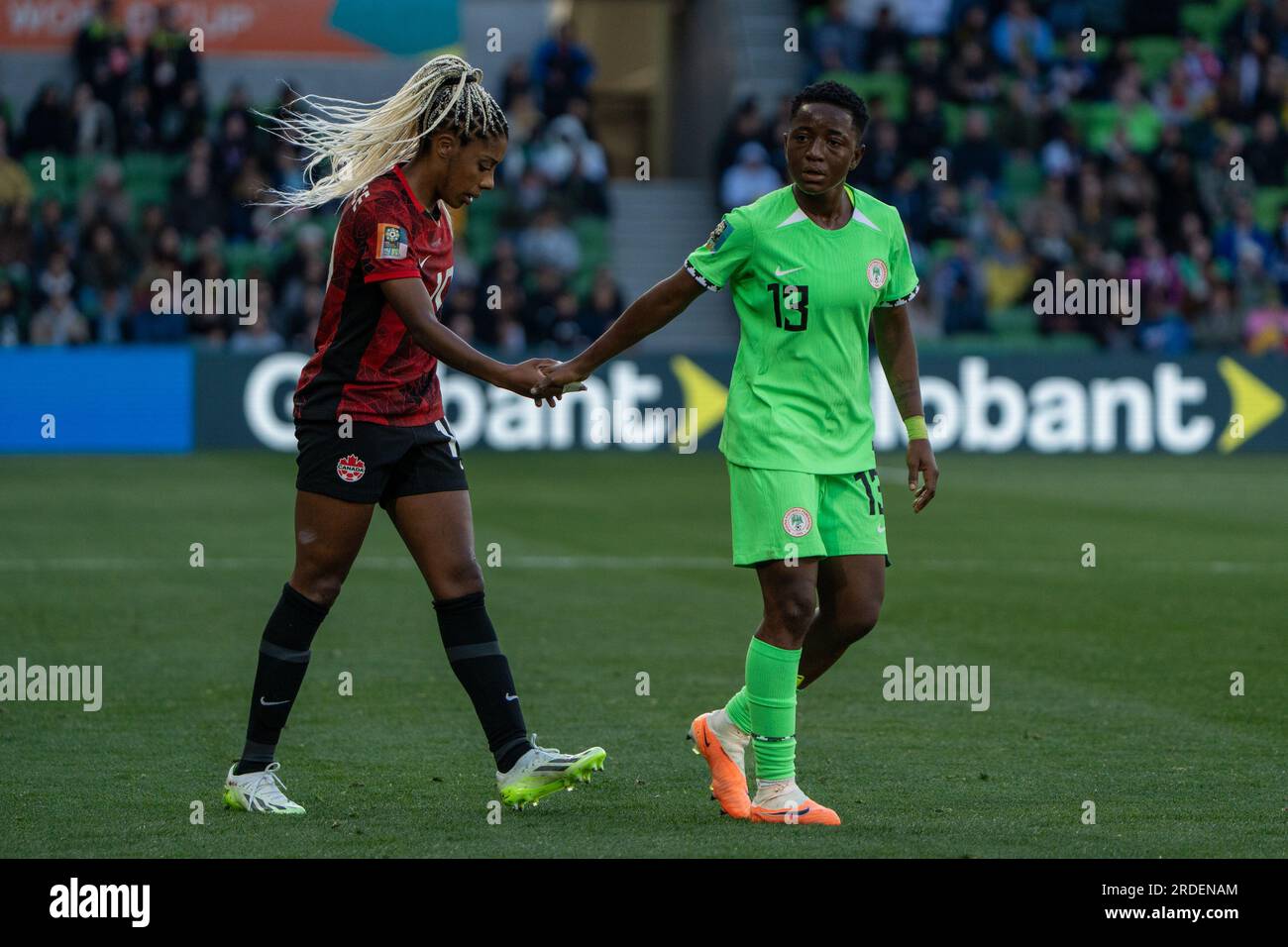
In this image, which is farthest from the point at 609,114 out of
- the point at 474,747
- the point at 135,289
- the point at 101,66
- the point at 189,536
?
the point at 474,747

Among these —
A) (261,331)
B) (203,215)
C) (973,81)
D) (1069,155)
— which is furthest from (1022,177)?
(203,215)

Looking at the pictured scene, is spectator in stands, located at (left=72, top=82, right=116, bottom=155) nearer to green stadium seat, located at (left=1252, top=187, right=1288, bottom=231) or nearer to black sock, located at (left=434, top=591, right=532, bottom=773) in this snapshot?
green stadium seat, located at (left=1252, top=187, right=1288, bottom=231)

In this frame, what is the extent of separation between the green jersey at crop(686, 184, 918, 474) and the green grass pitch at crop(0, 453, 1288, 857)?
105cm

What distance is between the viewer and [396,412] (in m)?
5.72

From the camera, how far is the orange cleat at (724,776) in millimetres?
5750

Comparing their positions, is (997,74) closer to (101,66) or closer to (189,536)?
(101,66)

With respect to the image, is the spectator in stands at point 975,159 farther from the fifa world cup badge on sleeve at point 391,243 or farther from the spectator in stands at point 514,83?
the fifa world cup badge on sleeve at point 391,243

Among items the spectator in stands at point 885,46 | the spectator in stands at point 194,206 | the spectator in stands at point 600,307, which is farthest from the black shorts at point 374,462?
the spectator in stands at point 885,46

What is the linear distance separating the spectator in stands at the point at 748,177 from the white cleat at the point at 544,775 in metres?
19.2

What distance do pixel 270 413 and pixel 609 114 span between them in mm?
13665

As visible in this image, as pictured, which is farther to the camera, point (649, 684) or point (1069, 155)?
point (1069, 155)

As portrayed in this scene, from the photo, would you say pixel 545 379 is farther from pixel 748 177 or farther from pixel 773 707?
pixel 748 177

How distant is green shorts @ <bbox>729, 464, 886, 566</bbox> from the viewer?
5609mm

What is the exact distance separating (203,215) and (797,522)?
18.7 meters
